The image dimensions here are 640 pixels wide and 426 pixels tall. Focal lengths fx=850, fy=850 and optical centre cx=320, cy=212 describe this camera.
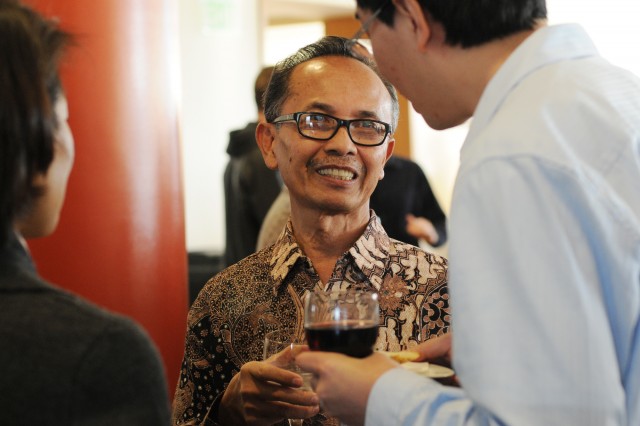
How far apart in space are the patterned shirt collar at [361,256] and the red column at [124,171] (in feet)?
5.14

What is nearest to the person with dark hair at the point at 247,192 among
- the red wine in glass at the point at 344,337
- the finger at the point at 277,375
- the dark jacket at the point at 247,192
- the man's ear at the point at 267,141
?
the dark jacket at the point at 247,192

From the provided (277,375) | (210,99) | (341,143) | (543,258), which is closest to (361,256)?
(341,143)

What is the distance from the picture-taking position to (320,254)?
2.25 m

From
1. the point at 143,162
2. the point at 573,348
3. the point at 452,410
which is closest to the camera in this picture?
the point at 573,348

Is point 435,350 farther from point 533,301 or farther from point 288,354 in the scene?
point 533,301

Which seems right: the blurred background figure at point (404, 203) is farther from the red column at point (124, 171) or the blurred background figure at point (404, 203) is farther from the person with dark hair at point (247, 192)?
the red column at point (124, 171)

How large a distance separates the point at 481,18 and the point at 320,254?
103 cm

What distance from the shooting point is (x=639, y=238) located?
1.13 meters

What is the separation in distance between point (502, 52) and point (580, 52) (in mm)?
121

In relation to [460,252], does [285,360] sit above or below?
below

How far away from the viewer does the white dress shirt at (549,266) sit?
1.10 meters

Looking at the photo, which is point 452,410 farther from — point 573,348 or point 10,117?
point 10,117

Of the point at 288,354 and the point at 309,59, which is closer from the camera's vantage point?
the point at 288,354

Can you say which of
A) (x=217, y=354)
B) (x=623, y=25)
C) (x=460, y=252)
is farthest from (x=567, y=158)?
(x=623, y=25)
